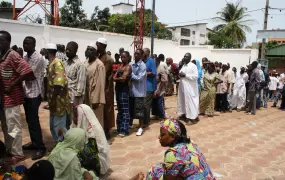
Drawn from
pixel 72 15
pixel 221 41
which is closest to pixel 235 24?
pixel 221 41

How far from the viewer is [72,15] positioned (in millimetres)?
25312

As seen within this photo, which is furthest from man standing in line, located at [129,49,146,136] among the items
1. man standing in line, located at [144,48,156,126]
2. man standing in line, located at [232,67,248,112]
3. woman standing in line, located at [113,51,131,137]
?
man standing in line, located at [232,67,248,112]

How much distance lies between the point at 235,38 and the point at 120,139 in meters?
25.2

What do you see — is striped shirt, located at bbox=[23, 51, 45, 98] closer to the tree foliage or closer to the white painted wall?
the white painted wall

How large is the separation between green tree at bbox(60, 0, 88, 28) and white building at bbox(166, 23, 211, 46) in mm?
11215

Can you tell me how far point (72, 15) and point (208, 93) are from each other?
21039 mm

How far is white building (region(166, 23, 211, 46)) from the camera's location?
31953 millimetres

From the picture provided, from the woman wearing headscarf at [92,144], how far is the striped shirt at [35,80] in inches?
31.1

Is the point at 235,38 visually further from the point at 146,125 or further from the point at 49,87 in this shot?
the point at 49,87

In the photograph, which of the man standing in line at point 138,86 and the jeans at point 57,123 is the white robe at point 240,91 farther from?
the jeans at point 57,123

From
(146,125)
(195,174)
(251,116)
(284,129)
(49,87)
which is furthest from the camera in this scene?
(251,116)

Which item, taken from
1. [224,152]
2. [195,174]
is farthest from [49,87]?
[224,152]

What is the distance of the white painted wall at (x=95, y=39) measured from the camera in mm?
12078

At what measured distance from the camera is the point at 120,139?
5.05 meters
